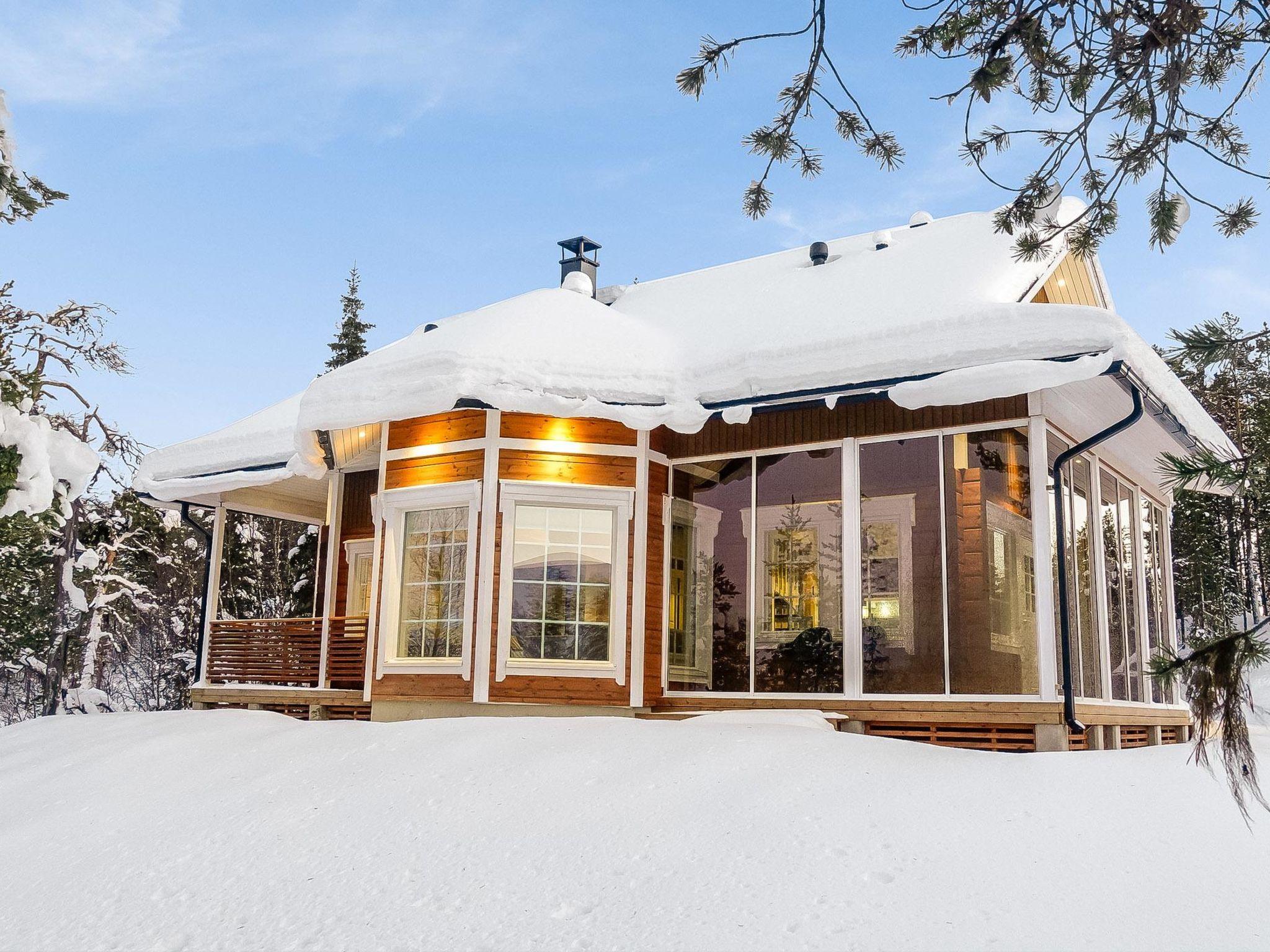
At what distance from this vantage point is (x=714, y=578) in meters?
9.74

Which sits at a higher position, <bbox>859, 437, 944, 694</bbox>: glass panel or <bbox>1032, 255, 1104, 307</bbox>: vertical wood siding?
<bbox>1032, 255, 1104, 307</bbox>: vertical wood siding

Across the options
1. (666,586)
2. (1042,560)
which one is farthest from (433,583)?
(1042,560)

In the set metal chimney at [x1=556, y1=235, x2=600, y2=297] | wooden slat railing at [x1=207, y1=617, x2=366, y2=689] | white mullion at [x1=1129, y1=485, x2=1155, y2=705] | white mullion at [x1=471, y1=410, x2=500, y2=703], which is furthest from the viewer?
metal chimney at [x1=556, y1=235, x2=600, y2=297]

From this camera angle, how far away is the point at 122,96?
1367 inches

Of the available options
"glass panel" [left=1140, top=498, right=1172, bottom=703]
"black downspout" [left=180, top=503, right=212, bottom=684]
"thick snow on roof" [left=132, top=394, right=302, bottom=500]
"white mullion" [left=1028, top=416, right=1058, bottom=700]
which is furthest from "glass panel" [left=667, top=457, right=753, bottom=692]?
"black downspout" [left=180, top=503, right=212, bottom=684]

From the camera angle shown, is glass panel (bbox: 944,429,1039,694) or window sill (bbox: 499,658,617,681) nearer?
glass panel (bbox: 944,429,1039,694)

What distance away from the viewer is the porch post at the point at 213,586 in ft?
41.8

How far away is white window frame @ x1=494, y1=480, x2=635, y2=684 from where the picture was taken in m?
9.47

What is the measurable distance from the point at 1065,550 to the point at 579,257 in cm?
813

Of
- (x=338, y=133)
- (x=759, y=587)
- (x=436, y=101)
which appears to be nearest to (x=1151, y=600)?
(x=759, y=587)

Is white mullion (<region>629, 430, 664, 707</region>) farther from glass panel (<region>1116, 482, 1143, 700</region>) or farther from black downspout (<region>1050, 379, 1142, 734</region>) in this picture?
glass panel (<region>1116, 482, 1143, 700</region>)

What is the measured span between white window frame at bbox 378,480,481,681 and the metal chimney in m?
5.58

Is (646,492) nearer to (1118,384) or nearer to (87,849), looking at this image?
(1118,384)

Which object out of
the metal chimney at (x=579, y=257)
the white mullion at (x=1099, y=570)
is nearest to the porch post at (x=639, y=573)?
the white mullion at (x=1099, y=570)
